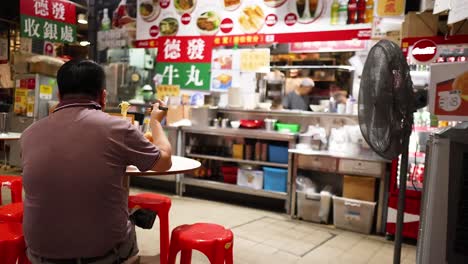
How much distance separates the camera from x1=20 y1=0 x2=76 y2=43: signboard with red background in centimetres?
592

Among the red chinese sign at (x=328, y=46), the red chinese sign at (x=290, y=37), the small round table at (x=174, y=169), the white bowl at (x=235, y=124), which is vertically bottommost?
the small round table at (x=174, y=169)

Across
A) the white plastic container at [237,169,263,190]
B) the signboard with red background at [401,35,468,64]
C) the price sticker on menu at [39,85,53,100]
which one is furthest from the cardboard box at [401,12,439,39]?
the price sticker on menu at [39,85,53,100]

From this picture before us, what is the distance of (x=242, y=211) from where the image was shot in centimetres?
503

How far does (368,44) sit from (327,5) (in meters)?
0.79

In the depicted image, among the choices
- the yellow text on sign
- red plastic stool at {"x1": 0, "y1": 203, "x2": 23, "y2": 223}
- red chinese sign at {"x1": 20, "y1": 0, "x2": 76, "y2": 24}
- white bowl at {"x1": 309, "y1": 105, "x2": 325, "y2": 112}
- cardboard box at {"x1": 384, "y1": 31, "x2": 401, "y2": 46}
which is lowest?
red plastic stool at {"x1": 0, "y1": 203, "x2": 23, "y2": 223}

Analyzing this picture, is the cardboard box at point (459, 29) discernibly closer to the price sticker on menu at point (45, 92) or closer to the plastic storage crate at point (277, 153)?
the plastic storage crate at point (277, 153)

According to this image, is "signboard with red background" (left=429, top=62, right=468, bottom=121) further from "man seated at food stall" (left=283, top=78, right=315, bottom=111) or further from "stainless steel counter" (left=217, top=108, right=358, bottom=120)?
"man seated at food stall" (left=283, top=78, right=315, bottom=111)

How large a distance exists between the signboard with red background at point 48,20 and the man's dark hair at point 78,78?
197 inches

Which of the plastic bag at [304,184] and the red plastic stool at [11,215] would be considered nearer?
the red plastic stool at [11,215]

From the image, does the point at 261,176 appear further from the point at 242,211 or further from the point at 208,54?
the point at 208,54

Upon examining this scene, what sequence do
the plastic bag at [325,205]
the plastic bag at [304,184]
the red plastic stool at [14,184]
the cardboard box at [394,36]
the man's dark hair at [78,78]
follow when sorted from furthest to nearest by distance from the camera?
the plastic bag at [304,184]
the plastic bag at [325,205]
the cardboard box at [394,36]
the red plastic stool at [14,184]
the man's dark hair at [78,78]

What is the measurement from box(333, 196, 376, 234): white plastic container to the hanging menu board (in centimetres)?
220

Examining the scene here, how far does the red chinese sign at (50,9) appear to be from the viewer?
19.5 ft

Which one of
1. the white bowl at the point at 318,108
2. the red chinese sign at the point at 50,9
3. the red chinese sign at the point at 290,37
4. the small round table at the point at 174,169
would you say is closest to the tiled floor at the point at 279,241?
the small round table at the point at 174,169
